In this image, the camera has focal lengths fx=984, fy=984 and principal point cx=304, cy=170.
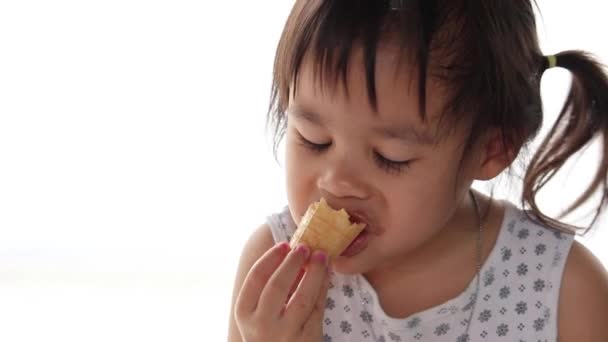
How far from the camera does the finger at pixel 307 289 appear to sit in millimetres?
1172

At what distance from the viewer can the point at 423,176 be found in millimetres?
1197

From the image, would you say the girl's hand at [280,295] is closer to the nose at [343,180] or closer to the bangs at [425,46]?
the nose at [343,180]

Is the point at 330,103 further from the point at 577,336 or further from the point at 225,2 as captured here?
the point at 225,2

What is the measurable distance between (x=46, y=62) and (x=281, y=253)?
968 mm

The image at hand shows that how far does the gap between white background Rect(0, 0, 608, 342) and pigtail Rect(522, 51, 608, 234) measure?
50 centimetres

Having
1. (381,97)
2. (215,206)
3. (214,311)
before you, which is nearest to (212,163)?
(215,206)

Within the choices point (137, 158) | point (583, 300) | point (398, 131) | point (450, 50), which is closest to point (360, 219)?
point (398, 131)

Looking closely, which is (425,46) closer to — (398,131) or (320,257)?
(398,131)

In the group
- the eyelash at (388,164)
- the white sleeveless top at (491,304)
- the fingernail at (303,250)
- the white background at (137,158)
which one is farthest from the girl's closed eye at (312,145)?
the white background at (137,158)

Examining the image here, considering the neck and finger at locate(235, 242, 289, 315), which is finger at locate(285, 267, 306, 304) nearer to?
finger at locate(235, 242, 289, 315)

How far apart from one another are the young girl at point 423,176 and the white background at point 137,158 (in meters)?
0.54

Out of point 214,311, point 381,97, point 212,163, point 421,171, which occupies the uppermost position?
point 381,97

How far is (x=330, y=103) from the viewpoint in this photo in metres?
1.15

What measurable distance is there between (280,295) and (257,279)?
0.04 meters
